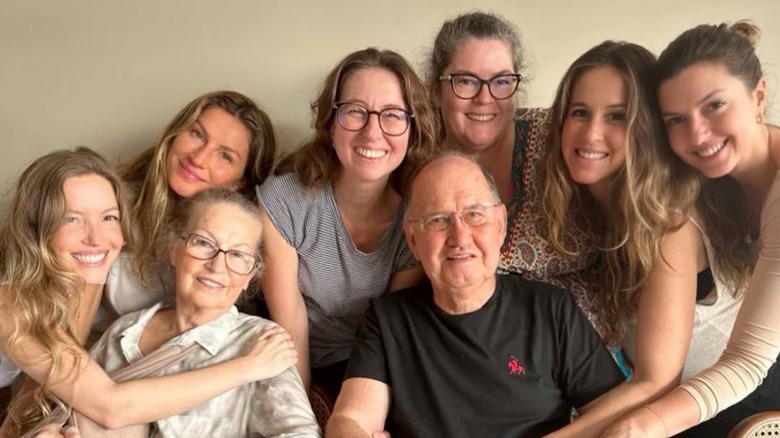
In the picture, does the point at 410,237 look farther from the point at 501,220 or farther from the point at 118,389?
the point at 118,389

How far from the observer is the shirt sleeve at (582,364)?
1.66 metres

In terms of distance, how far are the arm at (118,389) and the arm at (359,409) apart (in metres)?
0.26

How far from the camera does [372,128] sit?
182 cm

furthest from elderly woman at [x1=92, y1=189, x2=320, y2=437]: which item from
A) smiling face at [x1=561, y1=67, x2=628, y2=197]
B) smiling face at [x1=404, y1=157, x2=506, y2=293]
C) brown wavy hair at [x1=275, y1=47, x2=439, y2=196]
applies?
smiling face at [x1=561, y1=67, x2=628, y2=197]

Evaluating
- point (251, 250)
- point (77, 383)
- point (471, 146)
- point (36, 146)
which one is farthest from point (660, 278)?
point (36, 146)

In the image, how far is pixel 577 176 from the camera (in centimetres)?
177

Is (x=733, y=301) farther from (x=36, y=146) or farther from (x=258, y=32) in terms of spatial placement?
(x=36, y=146)

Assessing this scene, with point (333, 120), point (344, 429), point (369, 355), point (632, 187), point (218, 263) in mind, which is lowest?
point (344, 429)

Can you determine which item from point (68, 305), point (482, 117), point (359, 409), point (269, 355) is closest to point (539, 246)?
point (482, 117)

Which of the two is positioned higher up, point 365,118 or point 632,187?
point 365,118

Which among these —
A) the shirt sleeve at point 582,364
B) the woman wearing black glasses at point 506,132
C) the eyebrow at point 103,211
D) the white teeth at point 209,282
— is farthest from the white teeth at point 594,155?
the eyebrow at point 103,211

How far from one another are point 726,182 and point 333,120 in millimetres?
1110

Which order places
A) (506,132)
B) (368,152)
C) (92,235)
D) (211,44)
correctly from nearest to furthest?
(92,235) < (368,152) < (506,132) < (211,44)

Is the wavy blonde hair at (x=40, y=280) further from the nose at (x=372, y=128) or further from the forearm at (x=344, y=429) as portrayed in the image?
the nose at (x=372, y=128)
